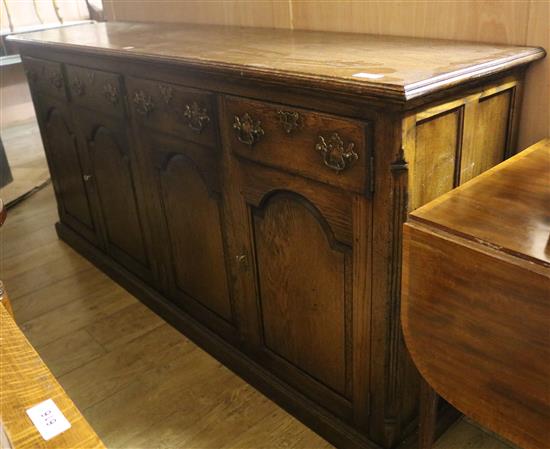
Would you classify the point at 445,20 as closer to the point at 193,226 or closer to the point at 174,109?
the point at 174,109

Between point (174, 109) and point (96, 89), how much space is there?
1.66ft

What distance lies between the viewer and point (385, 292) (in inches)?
46.3

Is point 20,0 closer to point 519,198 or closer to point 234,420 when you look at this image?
point 234,420

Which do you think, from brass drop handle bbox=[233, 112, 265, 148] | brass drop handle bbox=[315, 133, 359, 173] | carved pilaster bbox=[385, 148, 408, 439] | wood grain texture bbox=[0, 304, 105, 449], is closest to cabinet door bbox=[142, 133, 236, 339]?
brass drop handle bbox=[233, 112, 265, 148]

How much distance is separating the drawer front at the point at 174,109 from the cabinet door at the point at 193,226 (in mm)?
38

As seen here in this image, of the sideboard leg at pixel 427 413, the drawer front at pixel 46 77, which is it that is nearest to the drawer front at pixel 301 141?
the sideboard leg at pixel 427 413

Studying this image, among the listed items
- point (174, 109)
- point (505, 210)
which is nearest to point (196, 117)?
point (174, 109)

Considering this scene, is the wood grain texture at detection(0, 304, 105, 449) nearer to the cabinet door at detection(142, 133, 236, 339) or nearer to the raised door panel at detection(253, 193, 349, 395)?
the raised door panel at detection(253, 193, 349, 395)

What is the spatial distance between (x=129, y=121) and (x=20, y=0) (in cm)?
331

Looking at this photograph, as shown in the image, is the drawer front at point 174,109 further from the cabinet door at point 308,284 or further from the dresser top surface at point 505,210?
the dresser top surface at point 505,210

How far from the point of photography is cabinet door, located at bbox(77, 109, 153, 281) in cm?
196

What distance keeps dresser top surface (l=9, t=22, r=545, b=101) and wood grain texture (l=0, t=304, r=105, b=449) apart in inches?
27.0

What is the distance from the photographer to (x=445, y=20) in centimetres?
142

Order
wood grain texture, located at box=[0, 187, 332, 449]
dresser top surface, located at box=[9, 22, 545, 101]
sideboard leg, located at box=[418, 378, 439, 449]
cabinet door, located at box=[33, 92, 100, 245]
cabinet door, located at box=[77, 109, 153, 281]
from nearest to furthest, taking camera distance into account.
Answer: dresser top surface, located at box=[9, 22, 545, 101], sideboard leg, located at box=[418, 378, 439, 449], wood grain texture, located at box=[0, 187, 332, 449], cabinet door, located at box=[77, 109, 153, 281], cabinet door, located at box=[33, 92, 100, 245]
